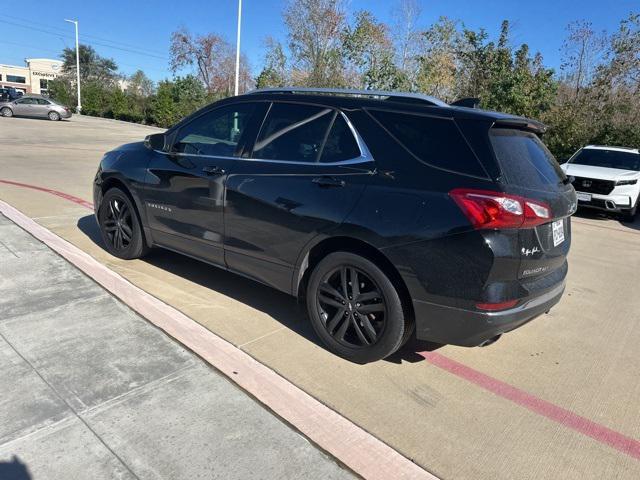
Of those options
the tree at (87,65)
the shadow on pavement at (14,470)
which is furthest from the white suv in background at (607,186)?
the tree at (87,65)

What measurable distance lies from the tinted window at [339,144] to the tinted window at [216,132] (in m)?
0.90

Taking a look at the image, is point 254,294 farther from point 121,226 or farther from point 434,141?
point 434,141

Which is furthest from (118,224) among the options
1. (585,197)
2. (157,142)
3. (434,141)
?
(585,197)

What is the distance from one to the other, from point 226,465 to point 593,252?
6629mm

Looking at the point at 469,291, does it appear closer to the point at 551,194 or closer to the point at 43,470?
the point at 551,194

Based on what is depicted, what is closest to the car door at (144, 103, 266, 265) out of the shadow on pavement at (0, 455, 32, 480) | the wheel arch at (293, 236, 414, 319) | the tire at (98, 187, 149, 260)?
the tire at (98, 187, 149, 260)

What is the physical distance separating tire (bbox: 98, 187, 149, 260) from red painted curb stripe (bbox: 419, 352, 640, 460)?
2.97 meters

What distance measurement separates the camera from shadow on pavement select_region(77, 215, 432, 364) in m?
3.69

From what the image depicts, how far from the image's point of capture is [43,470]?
2219 millimetres

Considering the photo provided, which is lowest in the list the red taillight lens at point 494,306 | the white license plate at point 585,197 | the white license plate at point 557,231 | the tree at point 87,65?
the red taillight lens at point 494,306

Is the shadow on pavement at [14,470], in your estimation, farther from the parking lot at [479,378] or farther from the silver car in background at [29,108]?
the silver car in background at [29,108]

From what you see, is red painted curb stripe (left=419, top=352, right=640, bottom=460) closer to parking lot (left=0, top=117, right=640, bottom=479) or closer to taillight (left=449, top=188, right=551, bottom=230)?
parking lot (left=0, top=117, right=640, bottom=479)

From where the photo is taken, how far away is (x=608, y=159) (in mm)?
11148

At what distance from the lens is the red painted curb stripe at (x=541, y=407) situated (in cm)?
272
